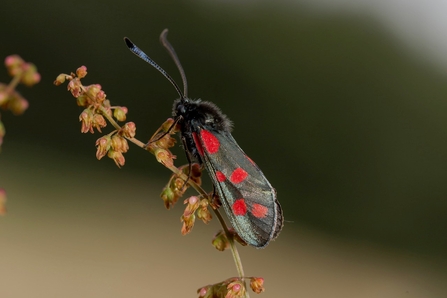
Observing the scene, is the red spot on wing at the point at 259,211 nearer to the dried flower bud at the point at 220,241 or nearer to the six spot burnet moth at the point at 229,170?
the six spot burnet moth at the point at 229,170

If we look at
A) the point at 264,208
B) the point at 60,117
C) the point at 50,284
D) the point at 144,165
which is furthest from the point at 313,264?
the point at 264,208

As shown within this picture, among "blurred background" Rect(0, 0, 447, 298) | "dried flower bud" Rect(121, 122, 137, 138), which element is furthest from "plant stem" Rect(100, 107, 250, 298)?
"blurred background" Rect(0, 0, 447, 298)

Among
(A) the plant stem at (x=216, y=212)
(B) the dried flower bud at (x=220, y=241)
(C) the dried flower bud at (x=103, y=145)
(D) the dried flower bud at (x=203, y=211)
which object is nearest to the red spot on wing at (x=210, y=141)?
(A) the plant stem at (x=216, y=212)

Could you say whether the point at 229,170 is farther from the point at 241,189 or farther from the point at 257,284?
the point at 257,284

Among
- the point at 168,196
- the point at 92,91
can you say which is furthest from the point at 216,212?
the point at 92,91

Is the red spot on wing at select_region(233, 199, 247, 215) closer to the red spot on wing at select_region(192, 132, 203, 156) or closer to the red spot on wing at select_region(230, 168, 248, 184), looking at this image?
the red spot on wing at select_region(230, 168, 248, 184)

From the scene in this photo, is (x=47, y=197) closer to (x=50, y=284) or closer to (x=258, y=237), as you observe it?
(x=50, y=284)
